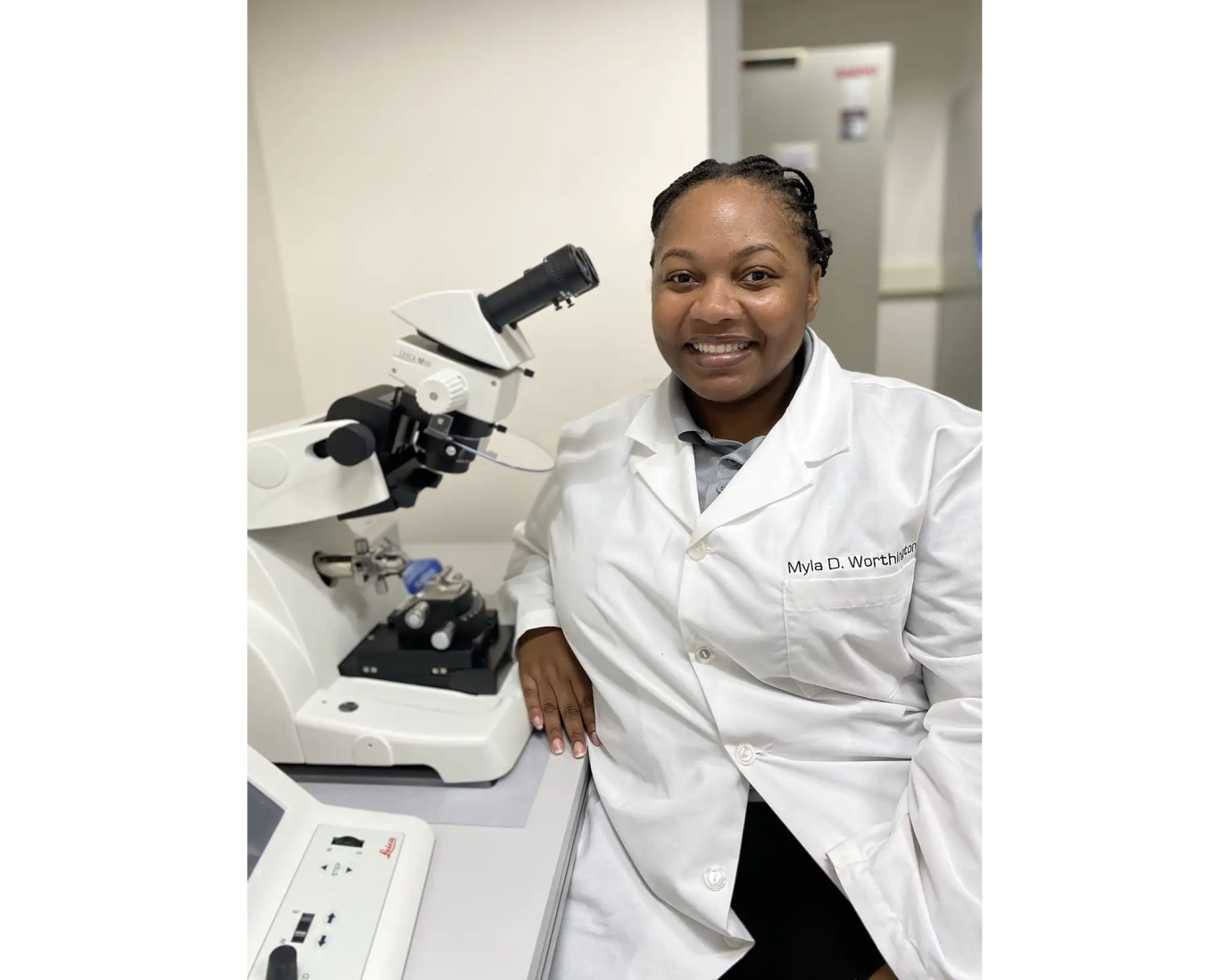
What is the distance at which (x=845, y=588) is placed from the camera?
0.87 m

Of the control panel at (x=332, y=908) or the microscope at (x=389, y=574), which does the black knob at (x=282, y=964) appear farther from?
the microscope at (x=389, y=574)

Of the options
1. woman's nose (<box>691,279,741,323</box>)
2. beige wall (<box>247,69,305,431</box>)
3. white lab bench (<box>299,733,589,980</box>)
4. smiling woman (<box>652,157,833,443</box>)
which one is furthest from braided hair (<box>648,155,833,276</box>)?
beige wall (<box>247,69,305,431</box>)

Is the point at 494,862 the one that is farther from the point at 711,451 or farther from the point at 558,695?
the point at 711,451

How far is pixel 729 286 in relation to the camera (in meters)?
0.84

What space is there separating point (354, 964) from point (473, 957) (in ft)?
0.35

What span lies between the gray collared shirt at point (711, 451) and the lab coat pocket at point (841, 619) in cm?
17

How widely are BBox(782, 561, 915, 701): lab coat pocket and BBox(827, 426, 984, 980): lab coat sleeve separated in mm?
36

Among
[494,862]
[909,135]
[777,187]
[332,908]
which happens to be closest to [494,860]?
[494,862]

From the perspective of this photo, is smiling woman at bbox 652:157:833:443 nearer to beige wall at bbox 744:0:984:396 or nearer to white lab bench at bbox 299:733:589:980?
white lab bench at bbox 299:733:589:980

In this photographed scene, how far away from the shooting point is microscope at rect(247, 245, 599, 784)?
95cm

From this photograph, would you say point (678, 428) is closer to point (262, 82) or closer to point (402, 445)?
point (402, 445)

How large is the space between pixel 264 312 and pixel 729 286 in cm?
119
